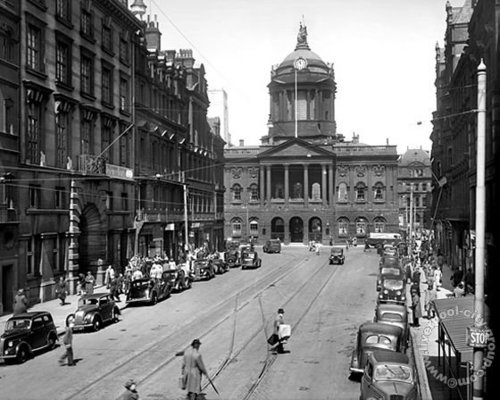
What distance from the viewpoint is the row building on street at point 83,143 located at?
1227 inches

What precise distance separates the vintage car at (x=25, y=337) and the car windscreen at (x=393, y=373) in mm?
12032

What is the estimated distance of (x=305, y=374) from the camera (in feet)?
61.6

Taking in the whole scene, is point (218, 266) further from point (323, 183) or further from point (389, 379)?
point (323, 183)

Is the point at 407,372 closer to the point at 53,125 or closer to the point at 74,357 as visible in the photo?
the point at 74,357

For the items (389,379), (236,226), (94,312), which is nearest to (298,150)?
(236,226)

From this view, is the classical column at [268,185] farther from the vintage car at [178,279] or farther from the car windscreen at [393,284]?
the car windscreen at [393,284]

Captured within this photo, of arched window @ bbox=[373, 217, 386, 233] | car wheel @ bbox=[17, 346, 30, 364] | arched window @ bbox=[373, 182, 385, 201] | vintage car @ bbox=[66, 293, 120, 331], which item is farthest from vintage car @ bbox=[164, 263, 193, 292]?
arched window @ bbox=[373, 182, 385, 201]

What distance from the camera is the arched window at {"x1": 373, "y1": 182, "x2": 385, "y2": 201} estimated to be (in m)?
104

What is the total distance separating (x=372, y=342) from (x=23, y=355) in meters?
11.5

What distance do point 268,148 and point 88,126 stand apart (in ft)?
220

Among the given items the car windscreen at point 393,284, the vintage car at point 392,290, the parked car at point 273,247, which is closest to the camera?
the vintage car at point 392,290

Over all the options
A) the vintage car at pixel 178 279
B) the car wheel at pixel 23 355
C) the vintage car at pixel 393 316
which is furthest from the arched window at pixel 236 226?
the car wheel at pixel 23 355

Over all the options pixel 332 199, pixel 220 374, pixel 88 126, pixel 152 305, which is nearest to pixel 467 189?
pixel 152 305

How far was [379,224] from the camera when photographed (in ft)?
335
